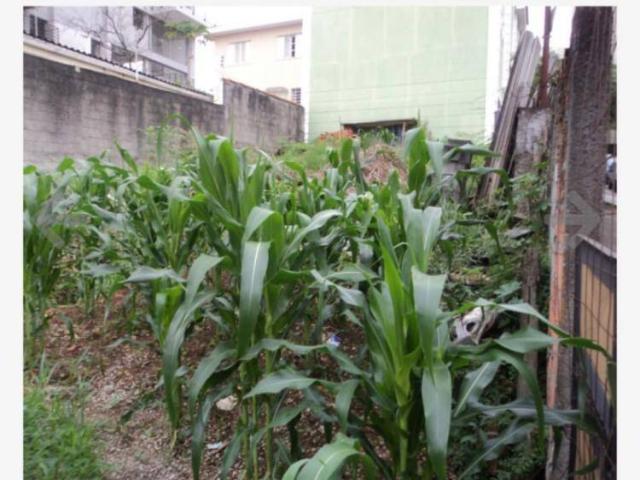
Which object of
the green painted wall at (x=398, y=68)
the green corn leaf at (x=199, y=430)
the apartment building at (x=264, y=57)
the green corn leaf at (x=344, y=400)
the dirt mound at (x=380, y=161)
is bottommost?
the green corn leaf at (x=199, y=430)

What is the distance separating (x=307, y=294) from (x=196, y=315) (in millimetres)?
350

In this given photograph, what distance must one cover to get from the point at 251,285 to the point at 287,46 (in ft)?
43.5

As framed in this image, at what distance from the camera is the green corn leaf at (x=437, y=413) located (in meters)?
0.97

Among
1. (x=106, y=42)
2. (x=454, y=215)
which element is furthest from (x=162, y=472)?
(x=106, y=42)

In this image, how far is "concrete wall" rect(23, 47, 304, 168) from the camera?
209 inches

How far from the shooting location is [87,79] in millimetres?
5895

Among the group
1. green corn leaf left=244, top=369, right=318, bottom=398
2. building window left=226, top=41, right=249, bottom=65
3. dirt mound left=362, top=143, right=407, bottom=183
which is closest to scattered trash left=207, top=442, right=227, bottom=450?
green corn leaf left=244, top=369, right=318, bottom=398

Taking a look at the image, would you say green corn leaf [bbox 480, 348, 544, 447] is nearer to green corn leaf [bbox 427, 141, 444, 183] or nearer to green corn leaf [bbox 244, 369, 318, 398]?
green corn leaf [bbox 244, 369, 318, 398]

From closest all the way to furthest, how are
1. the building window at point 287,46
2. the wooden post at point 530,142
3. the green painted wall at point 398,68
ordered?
the wooden post at point 530,142, the green painted wall at point 398,68, the building window at point 287,46

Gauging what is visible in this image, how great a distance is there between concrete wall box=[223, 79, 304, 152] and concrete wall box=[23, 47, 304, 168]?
0.55m

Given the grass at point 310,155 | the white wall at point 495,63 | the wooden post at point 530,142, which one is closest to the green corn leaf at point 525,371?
the wooden post at point 530,142

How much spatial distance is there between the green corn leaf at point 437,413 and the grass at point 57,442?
123 cm

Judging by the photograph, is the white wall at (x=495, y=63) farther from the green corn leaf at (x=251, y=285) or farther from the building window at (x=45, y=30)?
the building window at (x=45, y=30)

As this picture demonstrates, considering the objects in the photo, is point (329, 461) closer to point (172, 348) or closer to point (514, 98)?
point (172, 348)
